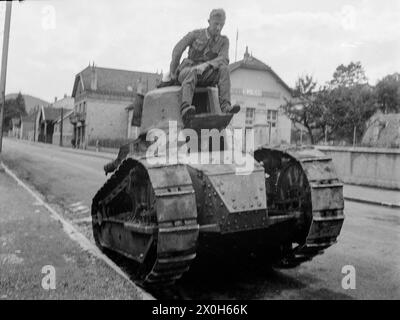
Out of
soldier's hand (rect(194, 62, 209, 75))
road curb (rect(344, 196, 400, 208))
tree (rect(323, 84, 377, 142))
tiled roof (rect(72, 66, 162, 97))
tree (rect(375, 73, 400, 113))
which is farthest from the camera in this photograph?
tiled roof (rect(72, 66, 162, 97))

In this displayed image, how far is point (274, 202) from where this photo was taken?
5906 mm

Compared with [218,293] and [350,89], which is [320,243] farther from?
[350,89]

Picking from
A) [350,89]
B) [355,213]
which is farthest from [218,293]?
[350,89]

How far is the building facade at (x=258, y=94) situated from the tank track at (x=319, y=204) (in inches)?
1308

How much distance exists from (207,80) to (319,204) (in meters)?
1.99

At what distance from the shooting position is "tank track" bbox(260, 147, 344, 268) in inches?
204

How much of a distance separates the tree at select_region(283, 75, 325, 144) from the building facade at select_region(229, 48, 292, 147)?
572cm

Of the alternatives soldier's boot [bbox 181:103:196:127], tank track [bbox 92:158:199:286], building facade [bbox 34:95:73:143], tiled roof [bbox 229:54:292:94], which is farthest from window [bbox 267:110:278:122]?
building facade [bbox 34:95:73:143]

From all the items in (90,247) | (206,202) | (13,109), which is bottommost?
(90,247)

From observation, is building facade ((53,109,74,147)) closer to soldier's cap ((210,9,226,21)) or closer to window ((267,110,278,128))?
window ((267,110,278,128))

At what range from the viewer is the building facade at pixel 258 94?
39344 mm

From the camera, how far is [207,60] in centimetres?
611

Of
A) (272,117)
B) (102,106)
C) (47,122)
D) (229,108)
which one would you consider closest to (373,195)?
(229,108)

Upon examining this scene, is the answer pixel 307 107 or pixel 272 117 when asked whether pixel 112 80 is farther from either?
pixel 307 107
